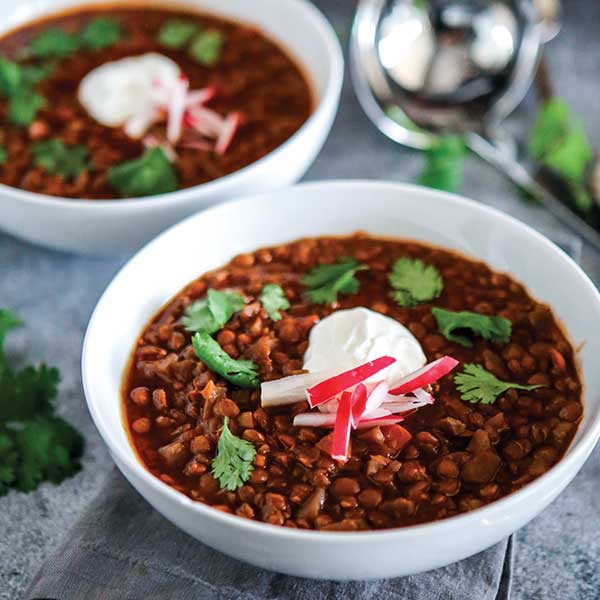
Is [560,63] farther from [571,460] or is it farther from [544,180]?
[571,460]

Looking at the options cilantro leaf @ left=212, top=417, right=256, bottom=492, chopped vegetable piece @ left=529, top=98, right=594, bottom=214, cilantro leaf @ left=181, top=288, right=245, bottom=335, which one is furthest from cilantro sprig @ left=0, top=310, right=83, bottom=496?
chopped vegetable piece @ left=529, top=98, right=594, bottom=214

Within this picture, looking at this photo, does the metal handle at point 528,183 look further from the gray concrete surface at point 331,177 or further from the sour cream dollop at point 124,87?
the sour cream dollop at point 124,87

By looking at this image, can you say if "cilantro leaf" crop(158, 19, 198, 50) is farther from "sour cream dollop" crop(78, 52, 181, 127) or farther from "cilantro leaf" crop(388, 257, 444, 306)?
"cilantro leaf" crop(388, 257, 444, 306)

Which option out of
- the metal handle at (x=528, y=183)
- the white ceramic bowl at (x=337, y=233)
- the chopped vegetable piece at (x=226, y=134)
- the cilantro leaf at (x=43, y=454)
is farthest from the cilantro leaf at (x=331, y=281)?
the metal handle at (x=528, y=183)

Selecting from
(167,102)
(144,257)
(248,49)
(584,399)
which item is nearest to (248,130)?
(167,102)

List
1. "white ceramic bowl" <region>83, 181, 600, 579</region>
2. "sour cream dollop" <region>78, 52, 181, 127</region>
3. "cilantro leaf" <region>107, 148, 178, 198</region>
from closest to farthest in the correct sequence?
"white ceramic bowl" <region>83, 181, 600, 579</region> → "cilantro leaf" <region>107, 148, 178, 198</region> → "sour cream dollop" <region>78, 52, 181, 127</region>

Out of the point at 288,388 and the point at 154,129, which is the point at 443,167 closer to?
the point at 154,129

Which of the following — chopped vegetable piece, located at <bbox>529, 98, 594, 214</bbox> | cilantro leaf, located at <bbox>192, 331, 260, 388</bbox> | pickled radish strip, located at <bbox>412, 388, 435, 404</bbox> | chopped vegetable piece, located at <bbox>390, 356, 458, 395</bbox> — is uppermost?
chopped vegetable piece, located at <bbox>390, 356, 458, 395</bbox>
